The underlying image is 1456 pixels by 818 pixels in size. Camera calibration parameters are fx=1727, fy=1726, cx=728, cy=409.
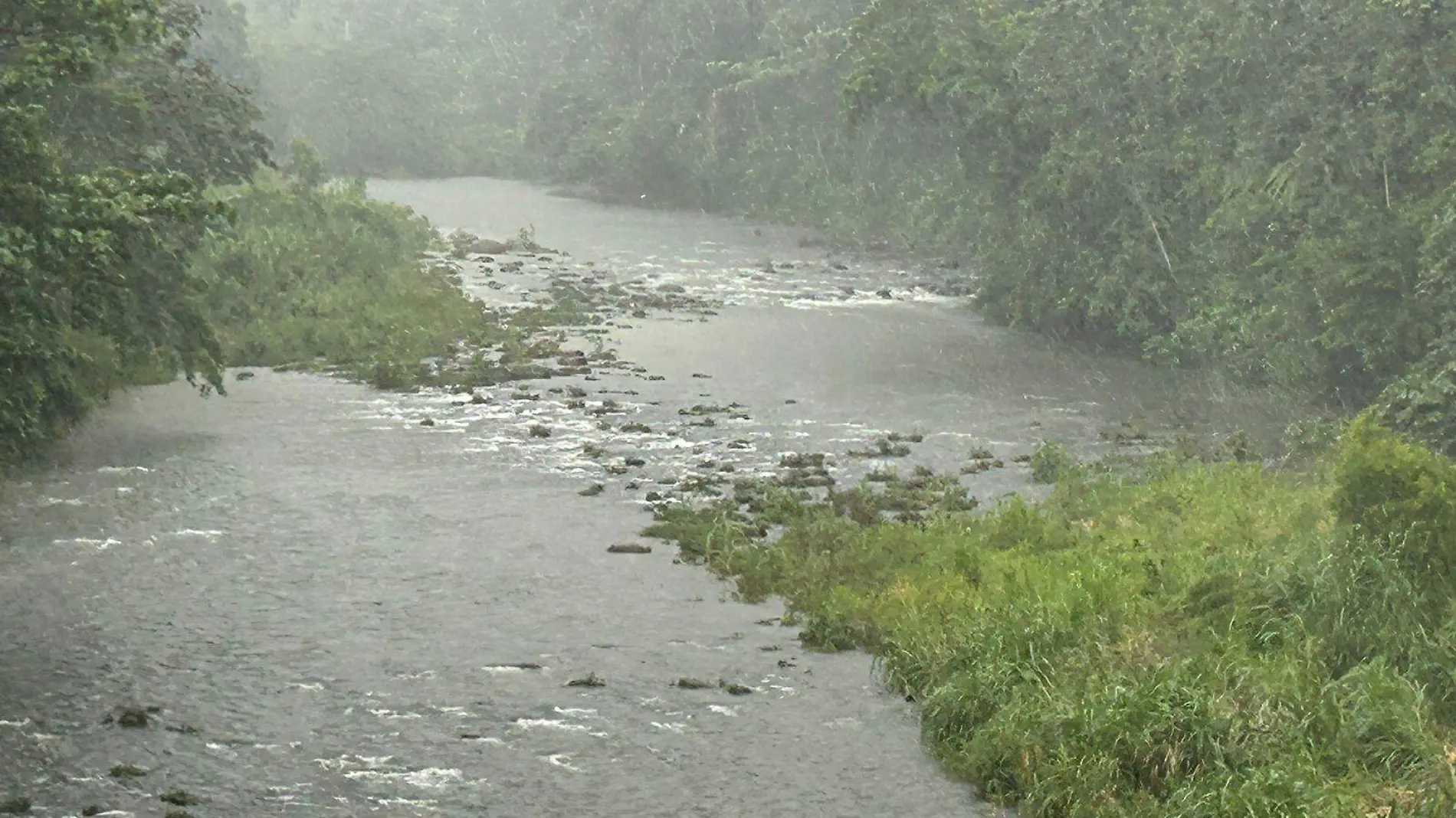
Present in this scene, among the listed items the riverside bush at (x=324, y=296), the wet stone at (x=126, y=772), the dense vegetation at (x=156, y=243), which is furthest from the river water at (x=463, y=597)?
the riverside bush at (x=324, y=296)

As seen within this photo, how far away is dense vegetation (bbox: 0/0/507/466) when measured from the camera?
13898 millimetres

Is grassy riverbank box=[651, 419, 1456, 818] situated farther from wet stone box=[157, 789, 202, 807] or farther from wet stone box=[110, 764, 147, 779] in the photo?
wet stone box=[110, 764, 147, 779]

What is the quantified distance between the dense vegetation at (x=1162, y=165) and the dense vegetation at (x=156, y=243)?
11055 mm

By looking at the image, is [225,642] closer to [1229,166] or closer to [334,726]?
[334,726]

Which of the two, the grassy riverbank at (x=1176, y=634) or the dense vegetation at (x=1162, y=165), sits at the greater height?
the dense vegetation at (x=1162, y=165)

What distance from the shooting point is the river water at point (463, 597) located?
39.8 feet

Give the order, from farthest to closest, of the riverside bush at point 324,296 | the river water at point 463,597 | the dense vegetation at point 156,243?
the riverside bush at point 324,296
the dense vegetation at point 156,243
the river water at point 463,597

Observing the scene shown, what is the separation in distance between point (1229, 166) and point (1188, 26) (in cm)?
261

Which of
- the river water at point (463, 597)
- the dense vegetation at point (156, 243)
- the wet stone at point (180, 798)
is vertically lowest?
the wet stone at point (180, 798)

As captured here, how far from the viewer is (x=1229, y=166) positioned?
28.6 metres

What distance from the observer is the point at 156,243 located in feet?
50.1

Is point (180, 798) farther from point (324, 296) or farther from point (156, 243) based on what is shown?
point (324, 296)

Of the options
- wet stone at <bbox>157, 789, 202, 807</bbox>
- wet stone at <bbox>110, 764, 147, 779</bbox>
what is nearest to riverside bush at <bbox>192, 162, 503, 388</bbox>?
wet stone at <bbox>110, 764, 147, 779</bbox>

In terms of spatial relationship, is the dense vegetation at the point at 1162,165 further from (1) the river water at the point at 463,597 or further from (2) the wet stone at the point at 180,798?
(2) the wet stone at the point at 180,798
